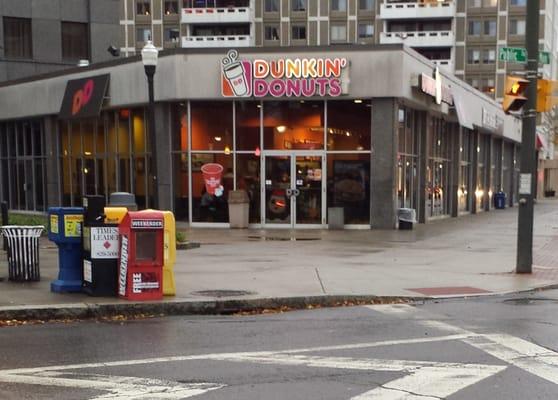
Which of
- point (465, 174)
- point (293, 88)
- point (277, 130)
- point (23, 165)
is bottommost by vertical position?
point (465, 174)

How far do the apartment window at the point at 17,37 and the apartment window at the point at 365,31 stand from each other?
→ 46943mm

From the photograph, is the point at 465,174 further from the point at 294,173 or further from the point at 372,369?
the point at 372,369

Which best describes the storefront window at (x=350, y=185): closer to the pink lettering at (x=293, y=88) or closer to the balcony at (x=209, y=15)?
the pink lettering at (x=293, y=88)

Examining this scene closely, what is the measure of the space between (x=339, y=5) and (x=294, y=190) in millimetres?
56162

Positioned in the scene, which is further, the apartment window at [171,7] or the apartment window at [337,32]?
the apartment window at [171,7]

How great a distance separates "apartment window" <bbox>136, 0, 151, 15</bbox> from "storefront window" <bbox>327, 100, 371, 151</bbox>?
6077 cm

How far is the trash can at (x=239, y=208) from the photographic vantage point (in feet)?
68.4

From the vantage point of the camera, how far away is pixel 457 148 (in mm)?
29016

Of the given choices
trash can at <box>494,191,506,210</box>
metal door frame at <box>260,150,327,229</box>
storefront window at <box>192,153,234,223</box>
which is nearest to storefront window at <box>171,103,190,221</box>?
storefront window at <box>192,153,234,223</box>

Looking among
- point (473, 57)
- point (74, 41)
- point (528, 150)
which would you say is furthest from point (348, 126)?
point (473, 57)

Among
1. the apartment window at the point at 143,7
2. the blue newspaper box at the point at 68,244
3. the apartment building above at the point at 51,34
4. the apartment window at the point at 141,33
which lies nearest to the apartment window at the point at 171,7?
the apartment window at the point at 143,7

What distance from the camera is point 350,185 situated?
20812mm

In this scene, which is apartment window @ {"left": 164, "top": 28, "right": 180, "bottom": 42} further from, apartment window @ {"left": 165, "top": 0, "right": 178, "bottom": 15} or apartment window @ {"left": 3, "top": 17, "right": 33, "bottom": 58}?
apartment window @ {"left": 3, "top": 17, "right": 33, "bottom": 58}

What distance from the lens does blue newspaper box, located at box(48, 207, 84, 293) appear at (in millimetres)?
9406
